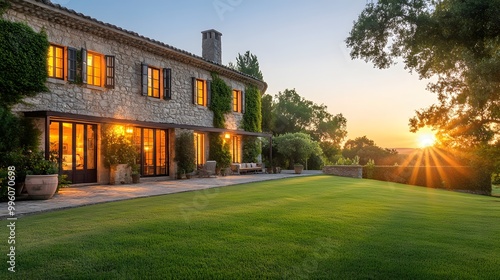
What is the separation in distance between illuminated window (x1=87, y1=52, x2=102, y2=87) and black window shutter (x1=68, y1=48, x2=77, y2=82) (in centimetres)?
79

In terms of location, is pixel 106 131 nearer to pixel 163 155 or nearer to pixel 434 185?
pixel 163 155

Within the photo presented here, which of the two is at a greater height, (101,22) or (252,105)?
(101,22)

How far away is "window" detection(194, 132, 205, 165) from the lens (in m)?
18.2

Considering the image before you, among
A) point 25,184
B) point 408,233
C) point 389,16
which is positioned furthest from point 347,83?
point 25,184

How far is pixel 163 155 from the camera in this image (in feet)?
53.5

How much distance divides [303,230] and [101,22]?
1135cm

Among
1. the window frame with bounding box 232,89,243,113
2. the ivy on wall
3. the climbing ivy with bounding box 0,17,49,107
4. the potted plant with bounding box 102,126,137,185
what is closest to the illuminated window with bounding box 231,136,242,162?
the ivy on wall

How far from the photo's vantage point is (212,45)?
843 inches

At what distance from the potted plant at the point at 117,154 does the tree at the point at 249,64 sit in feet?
88.5

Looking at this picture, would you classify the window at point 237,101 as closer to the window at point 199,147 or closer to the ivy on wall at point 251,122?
the ivy on wall at point 251,122

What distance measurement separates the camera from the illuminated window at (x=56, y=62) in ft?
38.3

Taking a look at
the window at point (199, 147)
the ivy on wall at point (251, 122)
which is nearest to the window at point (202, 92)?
the window at point (199, 147)

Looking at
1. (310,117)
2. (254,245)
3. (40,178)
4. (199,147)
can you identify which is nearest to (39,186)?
(40,178)

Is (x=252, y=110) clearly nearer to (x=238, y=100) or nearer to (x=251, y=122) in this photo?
(x=251, y=122)
